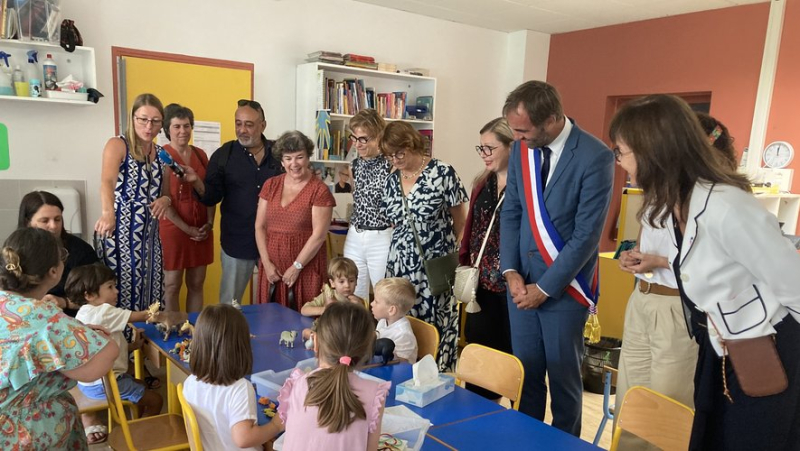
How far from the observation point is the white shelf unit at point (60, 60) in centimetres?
371

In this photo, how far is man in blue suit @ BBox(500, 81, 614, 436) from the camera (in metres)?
2.17

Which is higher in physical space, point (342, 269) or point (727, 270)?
point (727, 270)

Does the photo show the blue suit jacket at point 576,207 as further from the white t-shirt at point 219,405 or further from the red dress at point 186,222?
the red dress at point 186,222

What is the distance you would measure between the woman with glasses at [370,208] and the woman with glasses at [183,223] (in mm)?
1127

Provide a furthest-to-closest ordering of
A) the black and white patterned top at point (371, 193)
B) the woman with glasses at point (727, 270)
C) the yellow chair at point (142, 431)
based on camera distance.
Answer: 1. the black and white patterned top at point (371, 193)
2. the yellow chair at point (142, 431)
3. the woman with glasses at point (727, 270)

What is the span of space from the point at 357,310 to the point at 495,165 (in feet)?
4.69

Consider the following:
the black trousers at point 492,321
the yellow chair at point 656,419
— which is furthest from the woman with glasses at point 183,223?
the yellow chair at point 656,419

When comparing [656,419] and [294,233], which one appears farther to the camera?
[294,233]

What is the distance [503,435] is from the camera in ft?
5.53

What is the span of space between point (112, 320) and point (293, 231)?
43.7 inches

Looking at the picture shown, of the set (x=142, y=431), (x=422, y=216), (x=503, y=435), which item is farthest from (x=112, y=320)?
(x=503, y=435)

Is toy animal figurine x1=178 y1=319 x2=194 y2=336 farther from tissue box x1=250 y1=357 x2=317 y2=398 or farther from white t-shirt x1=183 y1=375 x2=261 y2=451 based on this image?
white t-shirt x1=183 y1=375 x2=261 y2=451

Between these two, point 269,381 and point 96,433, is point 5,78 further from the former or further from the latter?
point 269,381

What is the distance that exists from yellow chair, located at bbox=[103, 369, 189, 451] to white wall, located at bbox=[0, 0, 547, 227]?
8.38 ft
